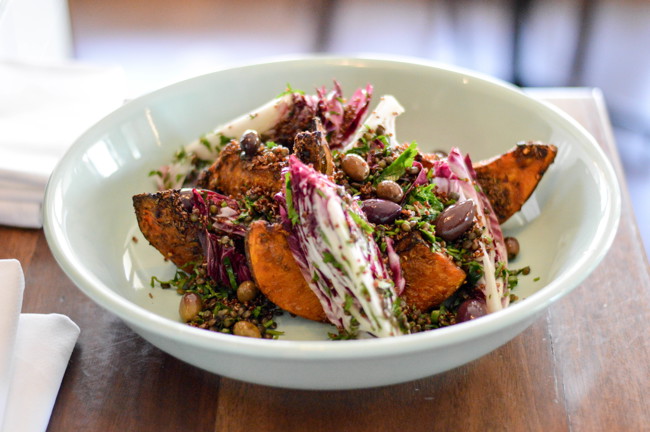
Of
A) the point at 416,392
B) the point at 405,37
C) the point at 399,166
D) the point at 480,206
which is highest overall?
the point at 399,166

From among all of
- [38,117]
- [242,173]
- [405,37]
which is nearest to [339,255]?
[242,173]

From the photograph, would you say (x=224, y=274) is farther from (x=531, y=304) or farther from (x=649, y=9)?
(x=649, y=9)

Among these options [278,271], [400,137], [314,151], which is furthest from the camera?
[400,137]

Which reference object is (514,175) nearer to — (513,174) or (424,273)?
(513,174)

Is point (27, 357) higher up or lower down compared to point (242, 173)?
lower down

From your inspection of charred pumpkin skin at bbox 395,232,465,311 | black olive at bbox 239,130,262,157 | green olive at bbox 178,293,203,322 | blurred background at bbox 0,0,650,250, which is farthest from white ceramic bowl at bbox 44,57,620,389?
blurred background at bbox 0,0,650,250

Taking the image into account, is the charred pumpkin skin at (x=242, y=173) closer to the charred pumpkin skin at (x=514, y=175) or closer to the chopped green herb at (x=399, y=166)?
the chopped green herb at (x=399, y=166)

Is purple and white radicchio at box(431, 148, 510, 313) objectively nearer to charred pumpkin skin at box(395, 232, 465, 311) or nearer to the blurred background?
charred pumpkin skin at box(395, 232, 465, 311)
